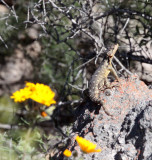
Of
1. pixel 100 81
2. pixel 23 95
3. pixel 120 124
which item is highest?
pixel 23 95

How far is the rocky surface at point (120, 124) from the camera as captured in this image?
112 inches

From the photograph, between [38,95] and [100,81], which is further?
[100,81]

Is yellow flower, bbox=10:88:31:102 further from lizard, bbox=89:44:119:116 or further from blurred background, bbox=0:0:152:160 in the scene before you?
lizard, bbox=89:44:119:116

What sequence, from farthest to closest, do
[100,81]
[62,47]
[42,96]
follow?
[62,47]
[100,81]
[42,96]

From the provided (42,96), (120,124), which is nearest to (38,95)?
(42,96)

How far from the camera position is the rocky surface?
9.30 ft

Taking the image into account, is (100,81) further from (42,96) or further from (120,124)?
(42,96)

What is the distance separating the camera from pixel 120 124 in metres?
3.14

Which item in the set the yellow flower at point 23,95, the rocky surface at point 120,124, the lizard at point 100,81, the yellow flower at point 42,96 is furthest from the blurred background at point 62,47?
the yellow flower at point 42,96

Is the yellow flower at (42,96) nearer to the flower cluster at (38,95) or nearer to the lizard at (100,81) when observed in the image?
the flower cluster at (38,95)

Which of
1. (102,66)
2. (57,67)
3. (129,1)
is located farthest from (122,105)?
(57,67)

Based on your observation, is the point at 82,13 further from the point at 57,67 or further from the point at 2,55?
the point at 2,55

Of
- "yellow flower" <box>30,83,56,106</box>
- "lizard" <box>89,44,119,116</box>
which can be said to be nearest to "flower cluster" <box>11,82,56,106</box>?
"yellow flower" <box>30,83,56,106</box>

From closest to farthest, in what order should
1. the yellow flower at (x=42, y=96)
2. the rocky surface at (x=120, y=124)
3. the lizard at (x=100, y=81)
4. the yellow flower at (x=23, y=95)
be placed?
1. the yellow flower at (x=42, y=96)
2. the yellow flower at (x=23, y=95)
3. the rocky surface at (x=120, y=124)
4. the lizard at (x=100, y=81)
